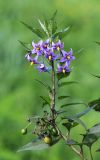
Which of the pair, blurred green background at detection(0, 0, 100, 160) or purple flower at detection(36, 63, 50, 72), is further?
blurred green background at detection(0, 0, 100, 160)

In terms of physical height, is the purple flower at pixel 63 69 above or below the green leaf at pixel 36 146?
above

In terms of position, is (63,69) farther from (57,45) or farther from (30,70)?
(30,70)

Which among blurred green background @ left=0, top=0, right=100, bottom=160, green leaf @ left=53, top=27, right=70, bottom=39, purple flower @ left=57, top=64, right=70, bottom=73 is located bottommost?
purple flower @ left=57, top=64, right=70, bottom=73

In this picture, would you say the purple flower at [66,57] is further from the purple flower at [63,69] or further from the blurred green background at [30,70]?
the blurred green background at [30,70]

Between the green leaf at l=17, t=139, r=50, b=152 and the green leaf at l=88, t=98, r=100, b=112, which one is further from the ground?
the green leaf at l=88, t=98, r=100, b=112

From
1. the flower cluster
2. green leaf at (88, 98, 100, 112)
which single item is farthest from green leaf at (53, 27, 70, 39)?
green leaf at (88, 98, 100, 112)

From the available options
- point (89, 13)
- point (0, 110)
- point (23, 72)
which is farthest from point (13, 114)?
point (89, 13)

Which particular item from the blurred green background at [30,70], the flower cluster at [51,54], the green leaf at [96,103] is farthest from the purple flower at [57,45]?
the blurred green background at [30,70]

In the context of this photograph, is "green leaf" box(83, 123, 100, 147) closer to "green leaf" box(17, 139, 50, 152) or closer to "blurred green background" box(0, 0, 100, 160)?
"green leaf" box(17, 139, 50, 152)
